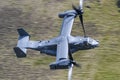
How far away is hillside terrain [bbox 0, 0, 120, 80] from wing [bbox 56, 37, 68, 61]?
5.22 meters

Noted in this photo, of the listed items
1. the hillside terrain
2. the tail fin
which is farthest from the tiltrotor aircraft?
the hillside terrain

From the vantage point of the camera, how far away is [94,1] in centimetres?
6550

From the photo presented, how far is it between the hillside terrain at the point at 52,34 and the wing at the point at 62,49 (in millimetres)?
5218

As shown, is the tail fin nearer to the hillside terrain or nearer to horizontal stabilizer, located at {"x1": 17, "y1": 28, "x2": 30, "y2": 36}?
horizontal stabilizer, located at {"x1": 17, "y1": 28, "x2": 30, "y2": 36}

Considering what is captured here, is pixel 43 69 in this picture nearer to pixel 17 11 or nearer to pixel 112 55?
pixel 112 55

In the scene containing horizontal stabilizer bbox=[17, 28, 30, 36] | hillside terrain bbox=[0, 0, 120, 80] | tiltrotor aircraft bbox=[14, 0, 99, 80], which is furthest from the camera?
hillside terrain bbox=[0, 0, 120, 80]

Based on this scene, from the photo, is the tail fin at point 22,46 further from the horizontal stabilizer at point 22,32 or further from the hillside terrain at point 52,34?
the hillside terrain at point 52,34

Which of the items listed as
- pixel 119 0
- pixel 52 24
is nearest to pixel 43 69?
pixel 52 24

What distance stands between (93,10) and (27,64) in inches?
697

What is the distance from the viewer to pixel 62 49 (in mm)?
43469

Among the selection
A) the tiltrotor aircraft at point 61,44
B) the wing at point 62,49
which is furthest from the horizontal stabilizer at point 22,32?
the wing at point 62,49

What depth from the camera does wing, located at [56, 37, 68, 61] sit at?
42.0m

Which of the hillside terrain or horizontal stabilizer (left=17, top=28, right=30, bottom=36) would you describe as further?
the hillside terrain

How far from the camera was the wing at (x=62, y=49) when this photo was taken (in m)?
42.0
